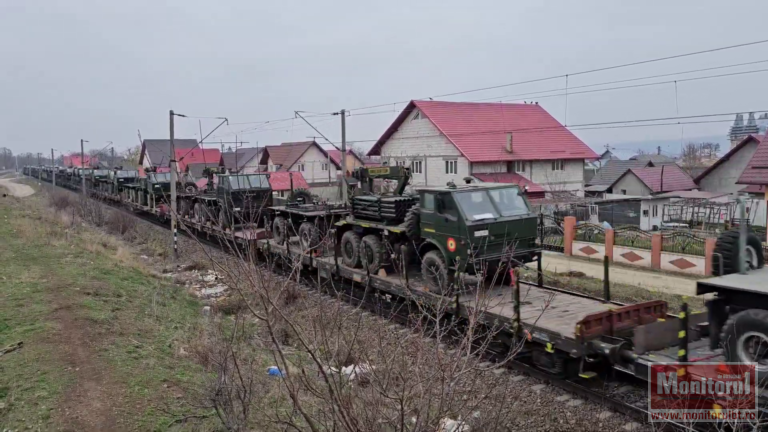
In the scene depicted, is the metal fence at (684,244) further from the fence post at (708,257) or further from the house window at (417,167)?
the house window at (417,167)

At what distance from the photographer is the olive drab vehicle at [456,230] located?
31.9 feet

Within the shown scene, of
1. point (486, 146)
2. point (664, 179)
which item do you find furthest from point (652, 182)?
point (486, 146)

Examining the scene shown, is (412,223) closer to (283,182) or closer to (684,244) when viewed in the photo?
(684,244)

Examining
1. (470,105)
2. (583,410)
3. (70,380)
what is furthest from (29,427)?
(470,105)

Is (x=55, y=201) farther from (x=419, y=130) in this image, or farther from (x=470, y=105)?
(x=470, y=105)

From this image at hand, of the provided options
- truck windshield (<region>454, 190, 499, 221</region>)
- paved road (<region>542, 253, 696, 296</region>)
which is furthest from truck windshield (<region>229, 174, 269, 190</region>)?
truck windshield (<region>454, 190, 499, 221</region>)

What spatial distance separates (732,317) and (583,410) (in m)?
1.99

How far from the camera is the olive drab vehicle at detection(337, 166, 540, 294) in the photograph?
9.71 metres

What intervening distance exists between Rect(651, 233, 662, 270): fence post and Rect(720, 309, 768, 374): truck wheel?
1116cm

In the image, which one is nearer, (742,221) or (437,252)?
(742,221)

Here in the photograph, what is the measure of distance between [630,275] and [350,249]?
8.24 meters

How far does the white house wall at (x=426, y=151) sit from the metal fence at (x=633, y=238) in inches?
528

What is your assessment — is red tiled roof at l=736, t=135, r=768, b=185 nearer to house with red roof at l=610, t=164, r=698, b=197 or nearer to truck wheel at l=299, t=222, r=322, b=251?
truck wheel at l=299, t=222, r=322, b=251

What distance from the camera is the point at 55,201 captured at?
119ft
